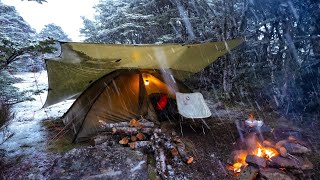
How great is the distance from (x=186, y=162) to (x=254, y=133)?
1.56m

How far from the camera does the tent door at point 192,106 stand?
5230 mm

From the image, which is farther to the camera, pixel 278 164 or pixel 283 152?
pixel 283 152

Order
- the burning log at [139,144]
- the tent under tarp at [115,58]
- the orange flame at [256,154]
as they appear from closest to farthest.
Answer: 1. the orange flame at [256,154]
2. the burning log at [139,144]
3. the tent under tarp at [115,58]

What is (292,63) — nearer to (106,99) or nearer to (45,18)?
(106,99)

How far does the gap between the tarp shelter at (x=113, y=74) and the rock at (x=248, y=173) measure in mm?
2683

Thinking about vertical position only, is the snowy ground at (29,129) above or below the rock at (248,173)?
above

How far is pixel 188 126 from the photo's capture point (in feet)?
20.0

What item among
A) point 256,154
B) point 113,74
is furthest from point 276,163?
point 113,74

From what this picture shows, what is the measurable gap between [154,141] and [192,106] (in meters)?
1.33

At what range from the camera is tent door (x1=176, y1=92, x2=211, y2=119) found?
5230 millimetres

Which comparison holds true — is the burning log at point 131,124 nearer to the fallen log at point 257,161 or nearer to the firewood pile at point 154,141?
the firewood pile at point 154,141

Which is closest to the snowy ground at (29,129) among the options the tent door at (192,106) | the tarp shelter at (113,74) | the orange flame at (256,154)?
the tarp shelter at (113,74)

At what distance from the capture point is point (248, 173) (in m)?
3.53

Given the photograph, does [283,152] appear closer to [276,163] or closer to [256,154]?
[276,163]
